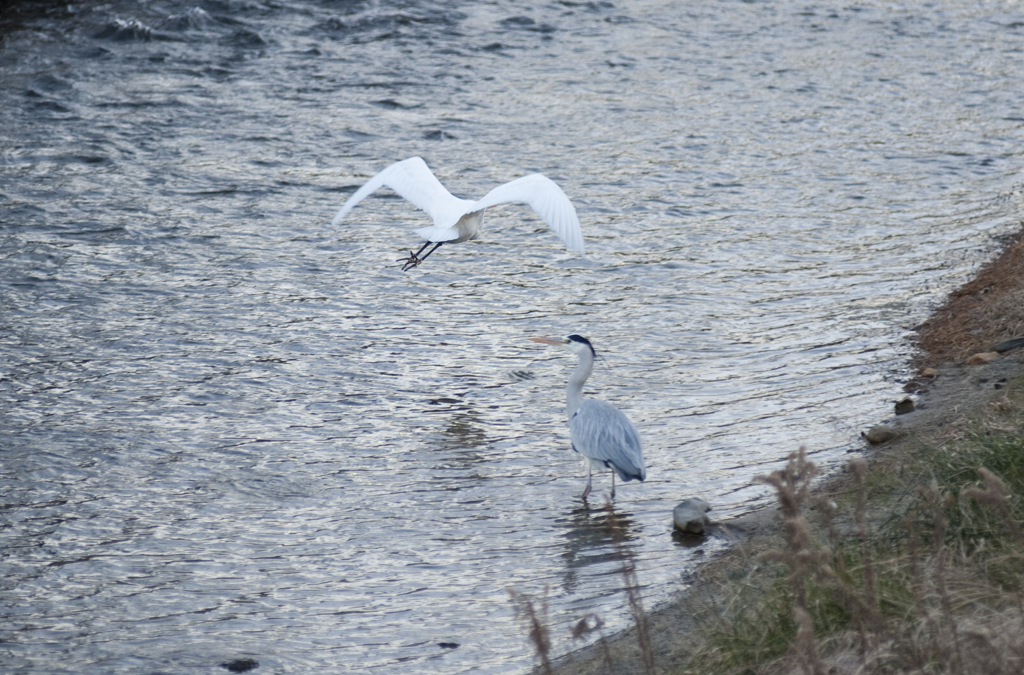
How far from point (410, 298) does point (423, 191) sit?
0.97 m

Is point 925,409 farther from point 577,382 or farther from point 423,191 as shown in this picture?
point 423,191

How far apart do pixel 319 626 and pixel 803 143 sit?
394 inches

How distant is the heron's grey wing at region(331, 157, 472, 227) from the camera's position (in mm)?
7543

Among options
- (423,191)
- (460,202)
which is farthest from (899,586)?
(423,191)

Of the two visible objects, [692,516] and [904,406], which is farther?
[904,406]

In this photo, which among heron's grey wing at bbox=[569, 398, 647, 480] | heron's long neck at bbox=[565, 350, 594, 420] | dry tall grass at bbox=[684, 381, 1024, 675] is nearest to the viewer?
dry tall grass at bbox=[684, 381, 1024, 675]

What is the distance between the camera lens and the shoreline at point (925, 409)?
13.0 feet

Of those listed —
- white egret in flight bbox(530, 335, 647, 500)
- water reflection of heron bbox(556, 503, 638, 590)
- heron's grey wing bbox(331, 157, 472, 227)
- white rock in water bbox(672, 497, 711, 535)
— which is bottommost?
water reflection of heron bbox(556, 503, 638, 590)

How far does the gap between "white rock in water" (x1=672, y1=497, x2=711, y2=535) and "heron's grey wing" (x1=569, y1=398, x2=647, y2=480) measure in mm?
324

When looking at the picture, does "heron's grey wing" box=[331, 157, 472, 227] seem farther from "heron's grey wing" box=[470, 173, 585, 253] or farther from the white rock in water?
the white rock in water

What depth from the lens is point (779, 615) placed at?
11.5ft

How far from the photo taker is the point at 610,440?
5.35 meters

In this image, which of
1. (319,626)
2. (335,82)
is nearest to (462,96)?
(335,82)

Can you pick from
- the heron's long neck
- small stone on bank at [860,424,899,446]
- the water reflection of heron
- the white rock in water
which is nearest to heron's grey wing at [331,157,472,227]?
the heron's long neck
